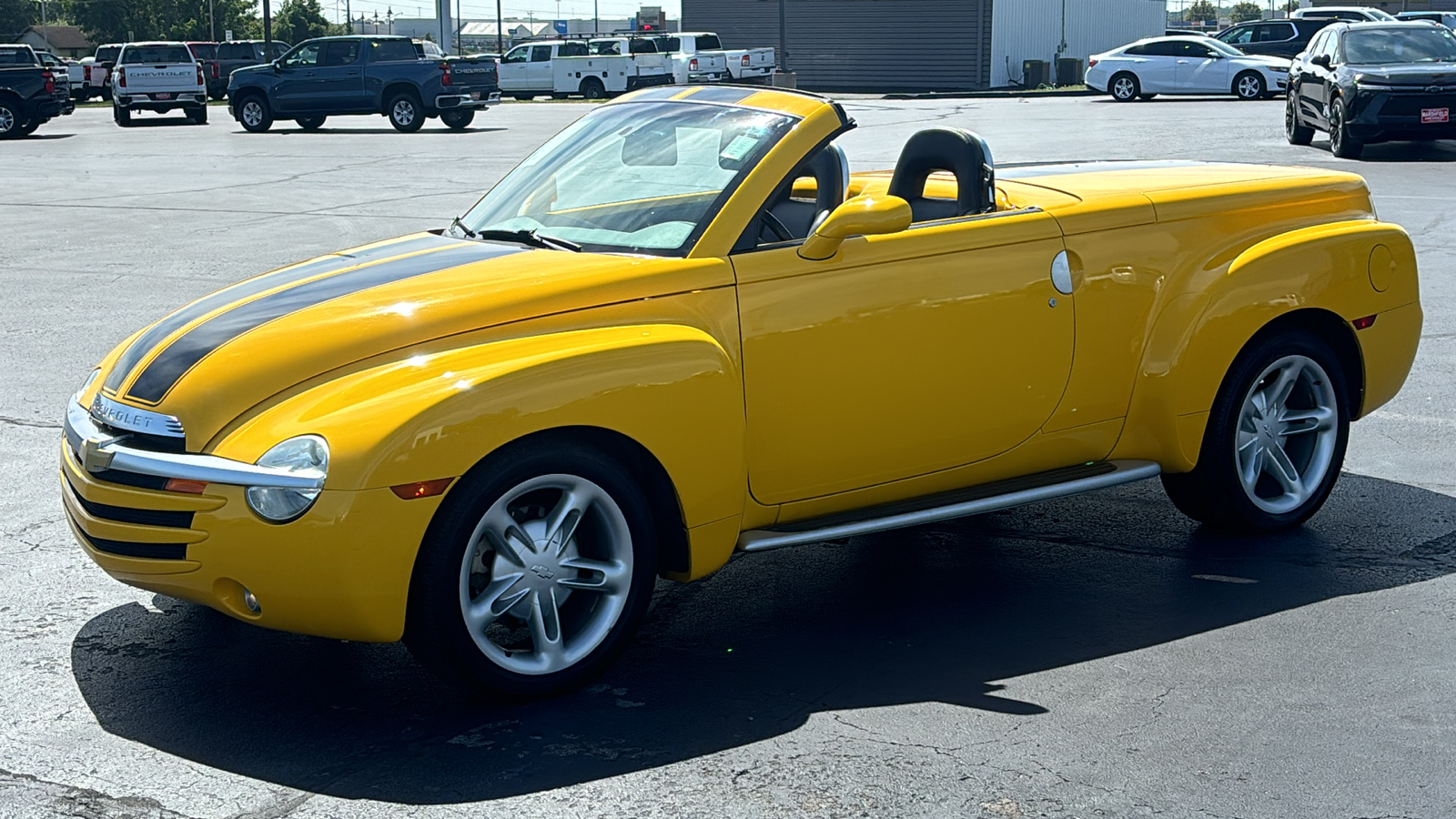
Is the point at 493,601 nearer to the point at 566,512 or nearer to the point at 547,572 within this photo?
the point at 547,572

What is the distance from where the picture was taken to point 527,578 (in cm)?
420

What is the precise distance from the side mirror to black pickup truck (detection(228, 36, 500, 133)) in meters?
27.9

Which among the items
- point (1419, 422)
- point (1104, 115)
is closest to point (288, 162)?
point (1104, 115)

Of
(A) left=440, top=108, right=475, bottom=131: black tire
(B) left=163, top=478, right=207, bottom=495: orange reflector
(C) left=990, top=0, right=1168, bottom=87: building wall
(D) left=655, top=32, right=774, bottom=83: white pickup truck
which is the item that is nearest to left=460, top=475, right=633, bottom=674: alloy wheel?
(B) left=163, top=478, right=207, bottom=495: orange reflector

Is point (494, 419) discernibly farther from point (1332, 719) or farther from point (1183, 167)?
point (1183, 167)

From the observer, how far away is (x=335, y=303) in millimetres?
4457

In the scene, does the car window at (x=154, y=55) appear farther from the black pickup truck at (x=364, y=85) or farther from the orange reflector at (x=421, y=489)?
the orange reflector at (x=421, y=489)

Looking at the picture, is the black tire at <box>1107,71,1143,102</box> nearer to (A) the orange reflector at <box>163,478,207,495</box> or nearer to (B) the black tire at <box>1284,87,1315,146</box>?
(B) the black tire at <box>1284,87,1315,146</box>

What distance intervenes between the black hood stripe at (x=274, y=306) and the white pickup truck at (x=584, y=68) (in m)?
39.0

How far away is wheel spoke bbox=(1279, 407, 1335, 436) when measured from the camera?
5.73m

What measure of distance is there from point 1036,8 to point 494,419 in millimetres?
55329

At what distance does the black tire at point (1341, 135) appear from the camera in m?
19.2

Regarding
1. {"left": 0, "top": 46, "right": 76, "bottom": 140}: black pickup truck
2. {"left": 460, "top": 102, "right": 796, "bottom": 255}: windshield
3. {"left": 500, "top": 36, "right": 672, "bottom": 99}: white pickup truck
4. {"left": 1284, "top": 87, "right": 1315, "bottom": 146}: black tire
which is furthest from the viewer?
{"left": 500, "top": 36, "right": 672, "bottom": 99}: white pickup truck

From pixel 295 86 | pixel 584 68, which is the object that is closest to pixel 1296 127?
pixel 295 86
